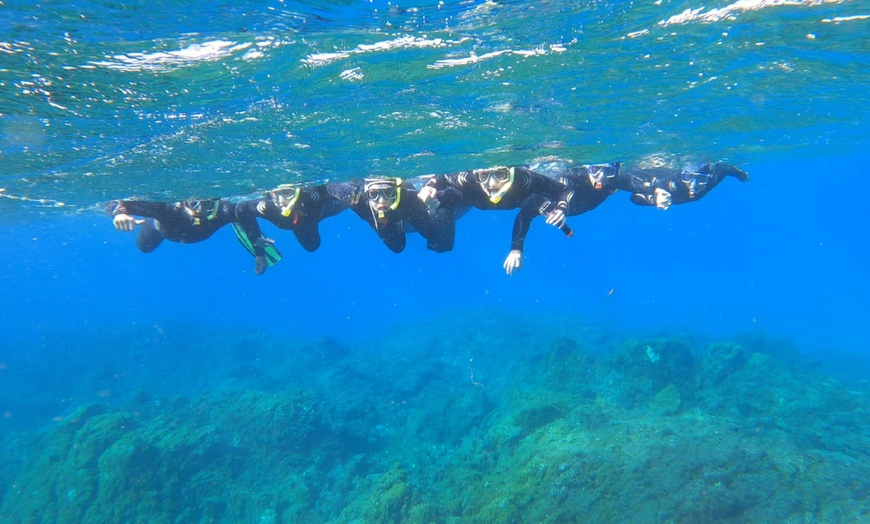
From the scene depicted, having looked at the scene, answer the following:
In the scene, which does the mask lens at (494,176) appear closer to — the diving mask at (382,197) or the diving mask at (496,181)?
the diving mask at (496,181)

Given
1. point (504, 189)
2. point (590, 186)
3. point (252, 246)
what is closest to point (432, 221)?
point (504, 189)

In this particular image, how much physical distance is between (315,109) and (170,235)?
189 inches

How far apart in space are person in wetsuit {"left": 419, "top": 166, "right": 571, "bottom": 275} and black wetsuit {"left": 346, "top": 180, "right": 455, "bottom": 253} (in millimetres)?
320

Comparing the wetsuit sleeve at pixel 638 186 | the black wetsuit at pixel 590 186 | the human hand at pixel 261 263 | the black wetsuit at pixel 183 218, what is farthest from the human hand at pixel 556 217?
the black wetsuit at pixel 183 218

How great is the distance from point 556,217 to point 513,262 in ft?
4.04

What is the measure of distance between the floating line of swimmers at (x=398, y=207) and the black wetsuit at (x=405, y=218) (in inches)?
0.9

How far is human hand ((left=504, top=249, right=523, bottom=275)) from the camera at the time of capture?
797cm

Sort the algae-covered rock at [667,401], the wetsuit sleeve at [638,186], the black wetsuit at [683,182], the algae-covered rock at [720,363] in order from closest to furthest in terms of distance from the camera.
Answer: the wetsuit sleeve at [638,186] → the black wetsuit at [683,182] → the algae-covered rock at [667,401] → the algae-covered rock at [720,363]

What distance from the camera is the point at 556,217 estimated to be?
810 centimetres

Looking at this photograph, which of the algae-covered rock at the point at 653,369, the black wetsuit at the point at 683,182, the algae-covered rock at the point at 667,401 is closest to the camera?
the black wetsuit at the point at 683,182

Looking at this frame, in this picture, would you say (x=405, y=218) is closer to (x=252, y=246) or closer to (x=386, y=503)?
(x=252, y=246)

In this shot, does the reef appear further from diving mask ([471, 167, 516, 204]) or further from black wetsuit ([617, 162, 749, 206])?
diving mask ([471, 167, 516, 204])

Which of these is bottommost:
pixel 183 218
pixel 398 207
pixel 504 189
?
pixel 504 189

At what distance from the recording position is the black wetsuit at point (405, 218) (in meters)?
9.03
